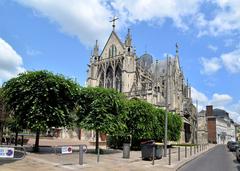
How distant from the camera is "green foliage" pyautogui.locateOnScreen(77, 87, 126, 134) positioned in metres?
27.8

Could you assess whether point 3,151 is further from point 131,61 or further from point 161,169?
point 131,61

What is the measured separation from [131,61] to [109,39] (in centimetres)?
1224

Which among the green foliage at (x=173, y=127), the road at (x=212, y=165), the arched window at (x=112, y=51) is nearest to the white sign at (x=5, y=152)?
the road at (x=212, y=165)

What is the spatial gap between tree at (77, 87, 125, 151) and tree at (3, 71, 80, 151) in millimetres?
3546

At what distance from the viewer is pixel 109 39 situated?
3408 inches

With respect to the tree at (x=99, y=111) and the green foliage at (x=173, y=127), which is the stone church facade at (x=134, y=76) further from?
the tree at (x=99, y=111)

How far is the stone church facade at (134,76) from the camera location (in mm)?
75812

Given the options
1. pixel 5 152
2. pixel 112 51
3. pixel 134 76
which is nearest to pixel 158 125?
pixel 5 152

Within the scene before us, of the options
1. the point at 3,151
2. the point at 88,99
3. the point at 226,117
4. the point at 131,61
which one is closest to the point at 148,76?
the point at 131,61

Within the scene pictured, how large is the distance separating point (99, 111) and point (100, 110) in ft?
0.39

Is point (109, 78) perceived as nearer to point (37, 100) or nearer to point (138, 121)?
point (138, 121)

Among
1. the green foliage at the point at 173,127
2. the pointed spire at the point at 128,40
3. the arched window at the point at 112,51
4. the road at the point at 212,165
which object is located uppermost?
the pointed spire at the point at 128,40

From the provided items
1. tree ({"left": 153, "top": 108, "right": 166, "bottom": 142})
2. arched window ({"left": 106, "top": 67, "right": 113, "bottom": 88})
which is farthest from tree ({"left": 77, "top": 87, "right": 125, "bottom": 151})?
arched window ({"left": 106, "top": 67, "right": 113, "bottom": 88})

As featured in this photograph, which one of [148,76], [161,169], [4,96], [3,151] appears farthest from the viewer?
[148,76]
